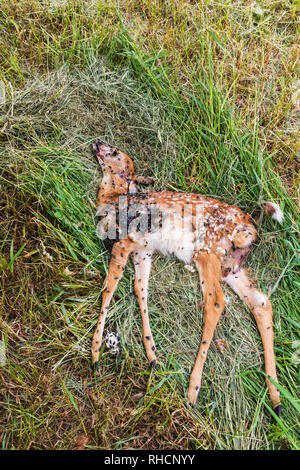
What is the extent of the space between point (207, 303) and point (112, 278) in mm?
741

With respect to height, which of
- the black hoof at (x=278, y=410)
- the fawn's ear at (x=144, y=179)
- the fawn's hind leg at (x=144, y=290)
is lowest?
the black hoof at (x=278, y=410)

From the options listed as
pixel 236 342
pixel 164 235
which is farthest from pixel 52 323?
pixel 236 342

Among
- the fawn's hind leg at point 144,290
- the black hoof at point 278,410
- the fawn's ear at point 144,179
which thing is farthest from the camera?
the fawn's ear at point 144,179

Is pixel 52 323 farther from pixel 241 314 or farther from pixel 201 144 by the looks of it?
pixel 201 144

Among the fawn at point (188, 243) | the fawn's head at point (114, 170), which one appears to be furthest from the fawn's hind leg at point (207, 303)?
the fawn's head at point (114, 170)

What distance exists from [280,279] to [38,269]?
6.08ft

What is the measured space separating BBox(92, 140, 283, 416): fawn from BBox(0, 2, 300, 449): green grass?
0.08 meters

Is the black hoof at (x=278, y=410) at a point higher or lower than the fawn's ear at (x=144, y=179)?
lower

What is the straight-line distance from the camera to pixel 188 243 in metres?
3.02

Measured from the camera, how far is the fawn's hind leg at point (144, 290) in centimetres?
278

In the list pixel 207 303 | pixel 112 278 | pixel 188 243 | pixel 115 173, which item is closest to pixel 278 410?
pixel 207 303

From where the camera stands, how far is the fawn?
2832 mm

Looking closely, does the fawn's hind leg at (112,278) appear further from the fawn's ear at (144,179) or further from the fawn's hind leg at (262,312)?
the fawn's hind leg at (262,312)

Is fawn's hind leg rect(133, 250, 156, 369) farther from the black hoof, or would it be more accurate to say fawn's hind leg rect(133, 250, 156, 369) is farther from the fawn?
the black hoof
